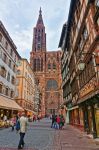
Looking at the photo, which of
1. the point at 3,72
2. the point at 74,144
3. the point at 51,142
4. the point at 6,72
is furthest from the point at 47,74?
the point at 74,144

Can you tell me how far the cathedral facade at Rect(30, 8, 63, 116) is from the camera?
76.3 metres

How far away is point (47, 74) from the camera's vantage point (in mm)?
81375

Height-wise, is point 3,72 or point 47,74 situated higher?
point 47,74

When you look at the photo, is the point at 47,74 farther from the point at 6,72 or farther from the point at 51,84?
the point at 6,72

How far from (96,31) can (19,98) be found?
34389 mm

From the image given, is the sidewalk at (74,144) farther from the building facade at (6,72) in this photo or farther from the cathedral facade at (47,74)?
the cathedral facade at (47,74)

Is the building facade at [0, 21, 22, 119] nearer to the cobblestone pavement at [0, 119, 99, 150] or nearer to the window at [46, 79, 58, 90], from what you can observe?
the cobblestone pavement at [0, 119, 99, 150]

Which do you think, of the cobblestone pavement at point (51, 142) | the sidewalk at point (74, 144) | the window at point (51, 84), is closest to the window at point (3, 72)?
the cobblestone pavement at point (51, 142)

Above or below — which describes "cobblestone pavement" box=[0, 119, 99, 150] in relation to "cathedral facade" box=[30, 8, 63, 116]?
below

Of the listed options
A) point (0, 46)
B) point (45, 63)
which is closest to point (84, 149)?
point (0, 46)

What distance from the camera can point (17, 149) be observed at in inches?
323

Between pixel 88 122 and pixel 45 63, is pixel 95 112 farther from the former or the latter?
pixel 45 63

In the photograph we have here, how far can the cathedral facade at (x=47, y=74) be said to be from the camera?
250ft

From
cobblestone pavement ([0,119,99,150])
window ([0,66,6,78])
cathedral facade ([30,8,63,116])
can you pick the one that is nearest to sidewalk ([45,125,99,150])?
cobblestone pavement ([0,119,99,150])
